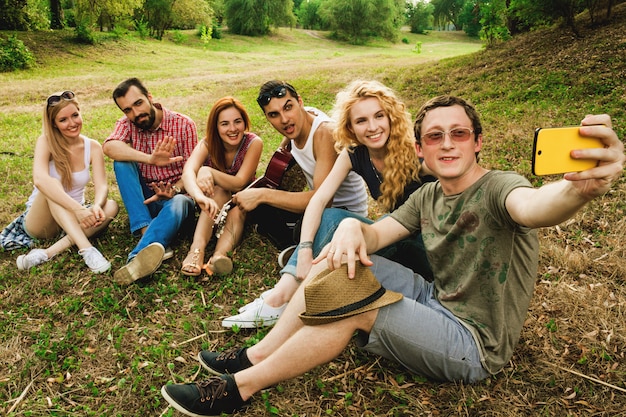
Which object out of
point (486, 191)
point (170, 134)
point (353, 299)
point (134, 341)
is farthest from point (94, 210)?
point (486, 191)

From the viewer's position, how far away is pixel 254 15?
45.7 metres

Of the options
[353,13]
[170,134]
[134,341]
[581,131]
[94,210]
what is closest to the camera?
[581,131]

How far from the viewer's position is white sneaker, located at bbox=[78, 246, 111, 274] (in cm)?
401

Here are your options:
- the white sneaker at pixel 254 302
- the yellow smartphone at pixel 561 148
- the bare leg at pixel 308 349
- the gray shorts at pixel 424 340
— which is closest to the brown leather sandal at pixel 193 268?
the white sneaker at pixel 254 302

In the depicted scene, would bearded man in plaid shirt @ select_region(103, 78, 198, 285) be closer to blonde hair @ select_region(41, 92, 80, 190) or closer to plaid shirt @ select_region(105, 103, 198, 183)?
plaid shirt @ select_region(105, 103, 198, 183)

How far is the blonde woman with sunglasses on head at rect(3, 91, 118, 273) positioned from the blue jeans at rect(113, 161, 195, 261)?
0.97 ft

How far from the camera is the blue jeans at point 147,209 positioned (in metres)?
3.97

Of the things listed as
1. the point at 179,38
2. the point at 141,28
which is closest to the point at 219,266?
the point at 141,28

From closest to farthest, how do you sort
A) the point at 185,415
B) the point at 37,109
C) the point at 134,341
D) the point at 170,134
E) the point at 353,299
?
the point at 353,299, the point at 185,415, the point at 134,341, the point at 170,134, the point at 37,109

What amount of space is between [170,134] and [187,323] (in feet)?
7.45

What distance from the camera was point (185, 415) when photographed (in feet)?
8.16

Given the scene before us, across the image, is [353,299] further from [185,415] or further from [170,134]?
[170,134]

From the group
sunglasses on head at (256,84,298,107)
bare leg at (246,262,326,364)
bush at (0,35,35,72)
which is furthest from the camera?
bush at (0,35,35,72)

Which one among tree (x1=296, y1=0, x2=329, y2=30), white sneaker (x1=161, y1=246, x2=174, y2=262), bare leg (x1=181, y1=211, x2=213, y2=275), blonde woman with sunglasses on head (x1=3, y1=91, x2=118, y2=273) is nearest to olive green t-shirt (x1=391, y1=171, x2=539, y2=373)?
bare leg (x1=181, y1=211, x2=213, y2=275)
